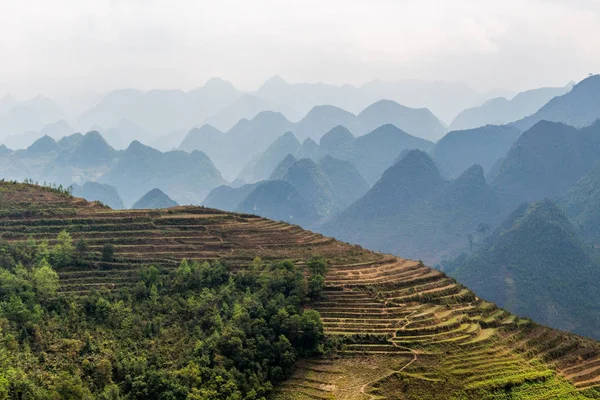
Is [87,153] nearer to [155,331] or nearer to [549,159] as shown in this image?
[549,159]

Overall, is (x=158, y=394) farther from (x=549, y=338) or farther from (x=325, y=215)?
(x=325, y=215)

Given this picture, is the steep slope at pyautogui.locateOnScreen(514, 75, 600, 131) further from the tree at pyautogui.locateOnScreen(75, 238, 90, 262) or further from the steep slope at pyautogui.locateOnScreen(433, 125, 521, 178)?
the tree at pyautogui.locateOnScreen(75, 238, 90, 262)

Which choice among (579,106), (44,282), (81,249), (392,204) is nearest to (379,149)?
(579,106)

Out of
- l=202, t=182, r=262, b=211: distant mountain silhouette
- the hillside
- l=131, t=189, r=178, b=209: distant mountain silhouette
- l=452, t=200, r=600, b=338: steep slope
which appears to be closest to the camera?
the hillside

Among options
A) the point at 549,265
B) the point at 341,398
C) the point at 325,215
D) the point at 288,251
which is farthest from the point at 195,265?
the point at 325,215

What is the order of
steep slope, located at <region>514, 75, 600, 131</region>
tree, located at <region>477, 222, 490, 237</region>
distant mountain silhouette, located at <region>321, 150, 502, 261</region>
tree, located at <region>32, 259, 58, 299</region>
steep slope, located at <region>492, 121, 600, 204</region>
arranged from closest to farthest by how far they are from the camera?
tree, located at <region>32, 259, 58, 299</region> → tree, located at <region>477, 222, 490, 237</region> → distant mountain silhouette, located at <region>321, 150, 502, 261</region> → steep slope, located at <region>492, 121, 600, 204</region> → steep slope, located at <region>514, 75, 600, 131</region>

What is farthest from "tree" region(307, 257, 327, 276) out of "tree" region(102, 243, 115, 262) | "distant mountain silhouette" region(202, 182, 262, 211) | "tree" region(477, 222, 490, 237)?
"distant mountain silhouette" region(202, 182, 262, 211)
